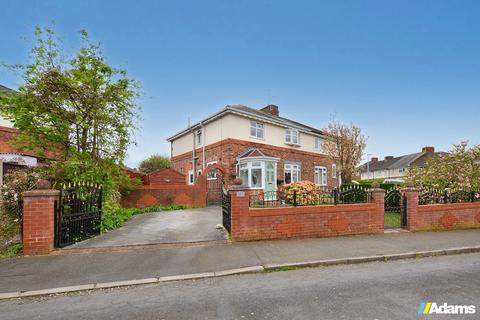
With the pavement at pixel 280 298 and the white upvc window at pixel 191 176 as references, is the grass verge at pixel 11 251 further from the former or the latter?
the white upvc window at pixel 191 176

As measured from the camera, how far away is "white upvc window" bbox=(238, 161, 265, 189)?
1775cm

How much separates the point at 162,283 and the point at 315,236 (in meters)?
4.95

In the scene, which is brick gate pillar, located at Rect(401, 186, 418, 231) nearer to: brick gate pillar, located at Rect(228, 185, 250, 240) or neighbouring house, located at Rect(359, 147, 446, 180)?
brick gate pillar, located at Rect(228, 185, 250, 240)

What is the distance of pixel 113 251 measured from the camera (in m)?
6.73

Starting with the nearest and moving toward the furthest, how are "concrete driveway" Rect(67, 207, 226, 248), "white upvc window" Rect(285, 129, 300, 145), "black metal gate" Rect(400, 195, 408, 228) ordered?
1. "concrete driveway" Rect(67, 207, 226, 248)
2. "black metal gate" Rect(400, 195, 408, 228)
3. "white upvc window" Rect(285, 129, 300, 145)

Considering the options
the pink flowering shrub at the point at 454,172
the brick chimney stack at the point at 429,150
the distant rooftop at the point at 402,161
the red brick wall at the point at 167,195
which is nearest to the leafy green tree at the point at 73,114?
the red brick wall at the point at 167,195

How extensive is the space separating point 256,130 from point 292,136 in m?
4.33

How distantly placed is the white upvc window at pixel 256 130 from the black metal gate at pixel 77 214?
42.4 feet

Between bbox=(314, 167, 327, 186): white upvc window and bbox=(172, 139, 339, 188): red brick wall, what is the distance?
0.51m

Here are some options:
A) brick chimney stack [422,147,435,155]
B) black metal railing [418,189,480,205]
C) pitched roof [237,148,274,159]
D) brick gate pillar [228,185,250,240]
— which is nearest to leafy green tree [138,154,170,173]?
pitched roof [237,148,274,159]

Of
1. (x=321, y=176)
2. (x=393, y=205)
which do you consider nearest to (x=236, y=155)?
(x=393, y=205)

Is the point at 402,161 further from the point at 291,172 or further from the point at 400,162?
the point at 291,172

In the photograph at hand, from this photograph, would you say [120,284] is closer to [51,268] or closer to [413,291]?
[51,268]

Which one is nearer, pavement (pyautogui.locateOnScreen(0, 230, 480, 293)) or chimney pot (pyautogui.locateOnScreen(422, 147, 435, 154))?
pavement (pyautogui.locateOnScreen(0, 230, 480, 293))
